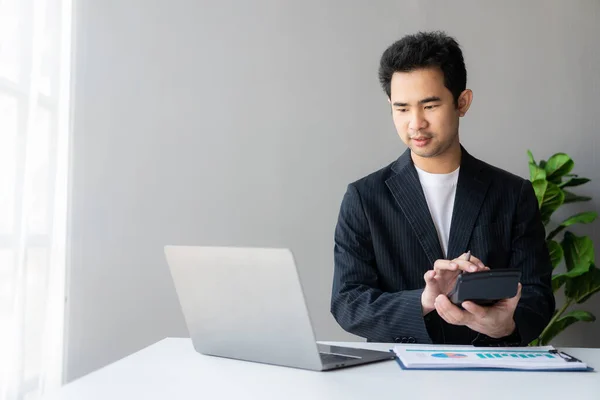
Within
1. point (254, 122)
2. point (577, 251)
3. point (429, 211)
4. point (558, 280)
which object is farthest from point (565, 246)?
point (254, 122)

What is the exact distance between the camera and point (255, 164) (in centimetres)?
330

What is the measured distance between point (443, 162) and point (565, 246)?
52.5 inches

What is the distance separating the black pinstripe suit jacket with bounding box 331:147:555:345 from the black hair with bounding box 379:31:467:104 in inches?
9.9

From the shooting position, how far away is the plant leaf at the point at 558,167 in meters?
3.03

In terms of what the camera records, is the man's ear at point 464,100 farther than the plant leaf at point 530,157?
No

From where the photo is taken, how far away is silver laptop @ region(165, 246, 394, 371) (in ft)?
3.93

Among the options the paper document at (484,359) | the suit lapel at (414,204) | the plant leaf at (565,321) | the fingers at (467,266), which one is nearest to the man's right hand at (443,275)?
the fingers at (467,266)

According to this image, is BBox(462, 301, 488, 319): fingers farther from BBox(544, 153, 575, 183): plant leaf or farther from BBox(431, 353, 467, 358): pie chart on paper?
BBox(544, 153, 575, 183): plant leaf

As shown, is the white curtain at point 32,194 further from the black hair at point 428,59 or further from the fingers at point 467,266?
the fingers at point 467,266

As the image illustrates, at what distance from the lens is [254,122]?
332cm

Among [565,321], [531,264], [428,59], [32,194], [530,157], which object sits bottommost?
[565,321]

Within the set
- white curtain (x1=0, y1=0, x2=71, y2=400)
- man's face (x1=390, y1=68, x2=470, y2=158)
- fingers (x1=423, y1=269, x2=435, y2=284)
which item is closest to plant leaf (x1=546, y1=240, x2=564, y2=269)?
man's face (x1=390, y1=68, x2=470, y2=158)

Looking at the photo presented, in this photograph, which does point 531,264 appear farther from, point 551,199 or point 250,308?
point 551,199

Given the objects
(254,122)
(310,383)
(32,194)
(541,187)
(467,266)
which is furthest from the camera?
(254,122)
